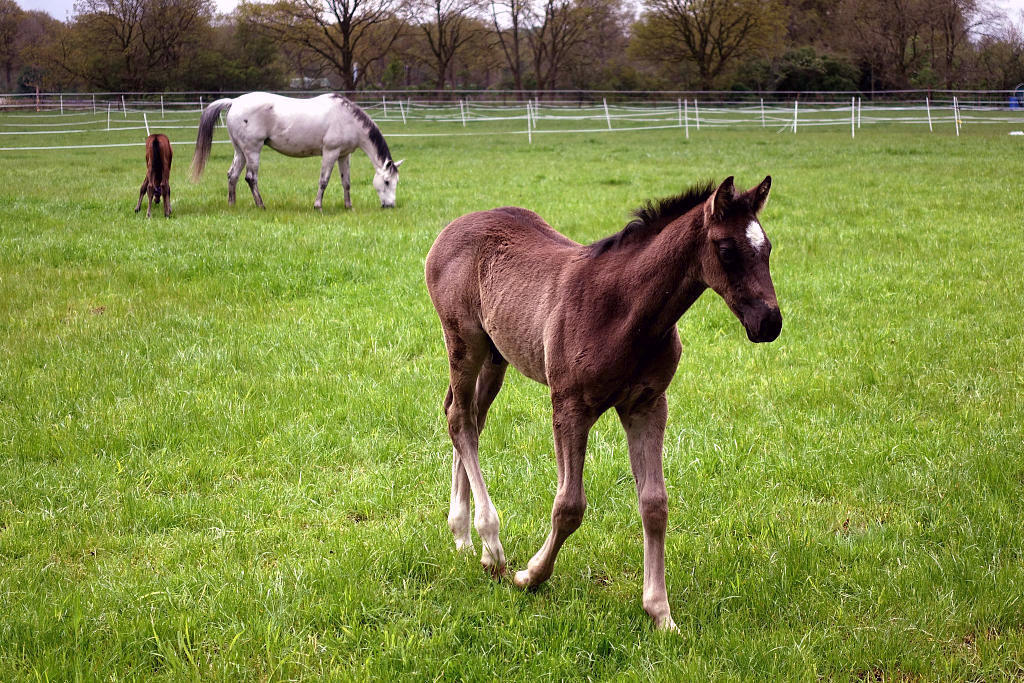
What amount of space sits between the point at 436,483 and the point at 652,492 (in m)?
1.72

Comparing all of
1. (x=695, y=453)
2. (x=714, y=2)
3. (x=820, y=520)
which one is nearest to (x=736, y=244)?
(x=820, y=520)

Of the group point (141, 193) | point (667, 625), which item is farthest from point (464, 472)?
point (141, 193)

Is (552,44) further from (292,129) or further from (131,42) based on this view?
(292,129)

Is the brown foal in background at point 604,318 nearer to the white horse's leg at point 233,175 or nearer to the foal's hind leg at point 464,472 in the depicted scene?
the foal's hind leg at point 464,472

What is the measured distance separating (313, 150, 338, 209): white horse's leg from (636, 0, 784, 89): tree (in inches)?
1681

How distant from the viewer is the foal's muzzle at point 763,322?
8.68 feet

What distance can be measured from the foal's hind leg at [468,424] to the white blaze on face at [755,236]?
1360 millimetres

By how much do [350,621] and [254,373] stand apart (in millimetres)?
3280

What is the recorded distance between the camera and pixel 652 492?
10.3 ft

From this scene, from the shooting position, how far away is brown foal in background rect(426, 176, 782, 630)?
2.79 meters

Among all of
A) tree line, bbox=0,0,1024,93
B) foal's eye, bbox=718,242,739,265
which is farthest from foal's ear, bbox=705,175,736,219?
tree line, bbox=0,0,1024,93

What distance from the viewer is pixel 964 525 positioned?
387 centimetres

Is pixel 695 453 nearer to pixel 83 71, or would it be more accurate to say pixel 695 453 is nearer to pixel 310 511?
pixel 310 511

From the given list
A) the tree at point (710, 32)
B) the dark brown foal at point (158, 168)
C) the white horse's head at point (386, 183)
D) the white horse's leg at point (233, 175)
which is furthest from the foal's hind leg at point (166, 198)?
the tree at point (710, 32)
